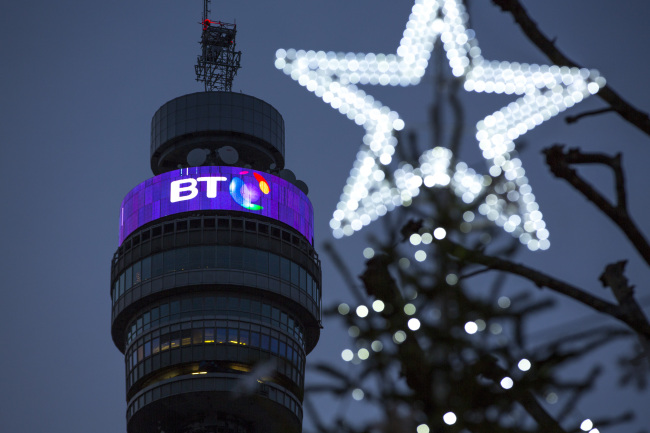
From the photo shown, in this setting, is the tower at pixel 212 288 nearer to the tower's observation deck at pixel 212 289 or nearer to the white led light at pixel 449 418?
the tower's observation deck at pixel 212 289

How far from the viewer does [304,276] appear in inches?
4966

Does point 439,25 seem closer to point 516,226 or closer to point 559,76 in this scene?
point 559,76

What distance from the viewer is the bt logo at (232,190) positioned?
408 feet

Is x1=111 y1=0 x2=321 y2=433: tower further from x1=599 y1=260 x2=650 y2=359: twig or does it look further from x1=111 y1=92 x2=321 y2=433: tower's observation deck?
x1=599 y1=260 x2=650 y2=359: twig

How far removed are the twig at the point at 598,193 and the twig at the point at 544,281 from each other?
21.9 inches

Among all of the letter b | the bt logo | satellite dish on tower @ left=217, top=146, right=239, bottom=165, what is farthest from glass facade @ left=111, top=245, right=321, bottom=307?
satellite dish on tower @ left=217, top=146, right=239, bottom=165

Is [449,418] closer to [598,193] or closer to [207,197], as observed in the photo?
[598,193]

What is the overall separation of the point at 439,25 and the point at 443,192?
5.26ft

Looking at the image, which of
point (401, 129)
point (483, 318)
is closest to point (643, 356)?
point (483, 318)

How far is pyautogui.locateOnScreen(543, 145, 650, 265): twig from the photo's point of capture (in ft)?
35.2

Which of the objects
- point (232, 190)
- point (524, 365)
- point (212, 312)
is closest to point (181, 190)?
point (232, 190)

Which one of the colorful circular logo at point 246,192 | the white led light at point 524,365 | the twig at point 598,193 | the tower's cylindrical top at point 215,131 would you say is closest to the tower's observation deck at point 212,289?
the colorful circular logo at point 246,192

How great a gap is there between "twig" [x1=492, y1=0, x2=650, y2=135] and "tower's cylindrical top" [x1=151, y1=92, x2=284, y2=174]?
118700mm

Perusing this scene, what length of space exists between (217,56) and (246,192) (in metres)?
25.3
